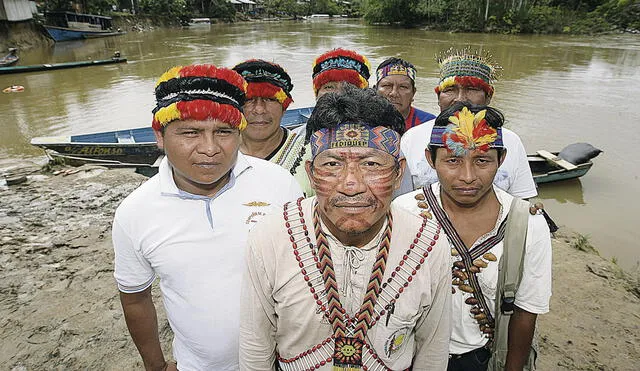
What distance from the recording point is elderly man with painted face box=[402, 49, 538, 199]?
7.77 ft

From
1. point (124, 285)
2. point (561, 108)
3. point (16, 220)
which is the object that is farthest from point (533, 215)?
point (561, 108)

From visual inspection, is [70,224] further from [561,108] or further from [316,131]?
[561,108]

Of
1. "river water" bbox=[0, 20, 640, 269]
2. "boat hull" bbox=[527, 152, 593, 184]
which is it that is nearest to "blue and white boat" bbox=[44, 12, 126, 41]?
"river water" bbox=[0, 20, 640, 269]

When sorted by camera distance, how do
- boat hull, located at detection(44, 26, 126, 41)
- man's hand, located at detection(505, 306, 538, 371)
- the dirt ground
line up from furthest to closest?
1. boat hull, located at detection(44, 26, 126, 41)
2. the dirt ground
3. man's hand, located at detection(505, 306, 538, 371)

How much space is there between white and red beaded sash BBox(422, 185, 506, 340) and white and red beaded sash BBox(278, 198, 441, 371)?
19.3 inches

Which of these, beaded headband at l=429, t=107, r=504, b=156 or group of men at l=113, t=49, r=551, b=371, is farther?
beaded headband at l=429, t=107, r=504, b=156

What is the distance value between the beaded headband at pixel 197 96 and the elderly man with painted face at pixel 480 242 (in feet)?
3.23

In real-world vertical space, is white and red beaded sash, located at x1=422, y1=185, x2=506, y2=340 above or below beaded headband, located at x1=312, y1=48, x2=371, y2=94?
below

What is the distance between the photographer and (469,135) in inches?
72.1

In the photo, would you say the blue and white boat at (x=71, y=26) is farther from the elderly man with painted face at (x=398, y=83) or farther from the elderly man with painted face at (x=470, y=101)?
the elderly man with painted face at (x=470, y=101)

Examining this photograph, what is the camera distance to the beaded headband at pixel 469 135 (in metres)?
1.83

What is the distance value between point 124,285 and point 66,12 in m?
36.8

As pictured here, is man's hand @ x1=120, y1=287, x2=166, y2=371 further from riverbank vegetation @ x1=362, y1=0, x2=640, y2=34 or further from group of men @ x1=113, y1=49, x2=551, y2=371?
riverbank vegetation @ x1=362, y1=0, x2=640, y2=34

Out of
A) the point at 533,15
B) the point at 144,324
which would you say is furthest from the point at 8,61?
the point at 533,15
